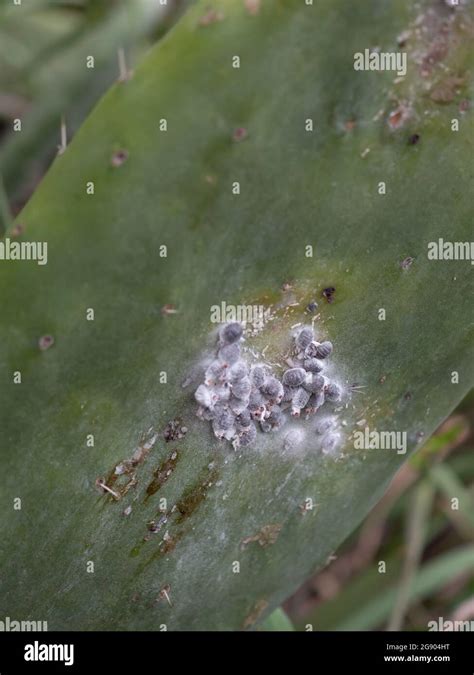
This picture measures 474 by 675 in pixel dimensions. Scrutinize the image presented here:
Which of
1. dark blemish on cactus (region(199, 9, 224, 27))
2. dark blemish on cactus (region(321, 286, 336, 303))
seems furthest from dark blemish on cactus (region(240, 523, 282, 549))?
dark blemish on cactus (region(199, 9, 224, 27))

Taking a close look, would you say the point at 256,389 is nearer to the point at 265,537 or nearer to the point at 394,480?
the point at 265,537

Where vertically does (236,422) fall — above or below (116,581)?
above

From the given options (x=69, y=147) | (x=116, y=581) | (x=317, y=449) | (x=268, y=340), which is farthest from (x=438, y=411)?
(x=69, y=147)
